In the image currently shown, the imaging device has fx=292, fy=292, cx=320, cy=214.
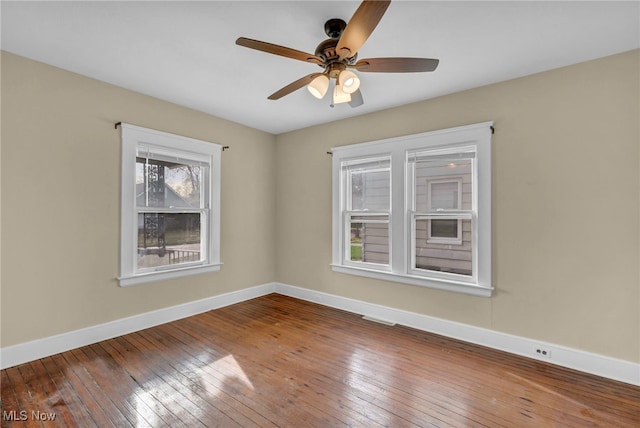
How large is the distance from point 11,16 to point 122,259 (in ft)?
7.23

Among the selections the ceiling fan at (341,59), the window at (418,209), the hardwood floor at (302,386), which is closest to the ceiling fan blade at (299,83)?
the ceiling fan at (341,59)

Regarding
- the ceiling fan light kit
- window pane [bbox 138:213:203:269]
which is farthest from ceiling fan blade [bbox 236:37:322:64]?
window pane [bbox 138:213:203:269]

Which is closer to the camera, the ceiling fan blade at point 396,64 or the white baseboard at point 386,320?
the ceiling fan blade at point 396,64

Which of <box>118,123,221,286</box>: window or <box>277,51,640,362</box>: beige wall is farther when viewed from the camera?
<box>118,123,221,286</box>: window

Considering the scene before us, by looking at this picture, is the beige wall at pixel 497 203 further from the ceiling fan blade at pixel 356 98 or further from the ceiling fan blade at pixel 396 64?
the ceiling fan blade at pixel 396 64

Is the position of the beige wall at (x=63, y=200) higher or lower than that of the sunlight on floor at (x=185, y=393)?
higher

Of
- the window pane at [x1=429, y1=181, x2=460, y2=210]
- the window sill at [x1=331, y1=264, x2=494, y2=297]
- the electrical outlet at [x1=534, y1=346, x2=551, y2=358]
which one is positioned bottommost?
the electrical outlet at [x1=534, y1=346, x2=551, y2=358]

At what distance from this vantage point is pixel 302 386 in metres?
2.32

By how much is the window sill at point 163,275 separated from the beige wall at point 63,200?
3.1 inches

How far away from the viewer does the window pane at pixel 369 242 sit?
3901 millimetres

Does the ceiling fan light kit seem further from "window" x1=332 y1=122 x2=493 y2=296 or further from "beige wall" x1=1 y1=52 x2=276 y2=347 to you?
"beige wall" x1=1 y1=52 x2=276 y2=347

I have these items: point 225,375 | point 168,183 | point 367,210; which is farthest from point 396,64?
point 168,183

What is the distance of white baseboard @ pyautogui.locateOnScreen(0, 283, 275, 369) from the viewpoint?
2.56 metres

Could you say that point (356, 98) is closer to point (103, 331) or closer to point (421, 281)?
point (421, 281)
